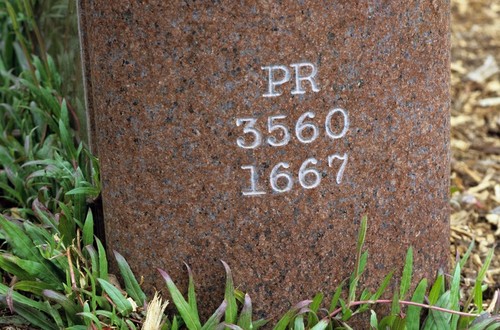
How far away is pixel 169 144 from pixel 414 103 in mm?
650

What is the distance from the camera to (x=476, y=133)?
4648mm

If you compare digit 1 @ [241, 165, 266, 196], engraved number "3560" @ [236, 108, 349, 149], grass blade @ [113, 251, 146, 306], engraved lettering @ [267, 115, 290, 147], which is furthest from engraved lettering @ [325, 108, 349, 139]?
grass blade @ [113, 251, 146, 306]

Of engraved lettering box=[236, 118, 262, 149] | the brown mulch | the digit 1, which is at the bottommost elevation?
the brown mulch

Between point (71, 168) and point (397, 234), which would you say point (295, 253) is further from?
point (71, 168)

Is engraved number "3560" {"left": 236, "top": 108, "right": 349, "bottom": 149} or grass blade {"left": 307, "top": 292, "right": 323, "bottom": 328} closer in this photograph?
engraved number "3560" {"left": 236, "top": 108, "right": 349, "bottom": 149}

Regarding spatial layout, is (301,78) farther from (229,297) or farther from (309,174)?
(229,297)

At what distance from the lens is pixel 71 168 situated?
121 inches

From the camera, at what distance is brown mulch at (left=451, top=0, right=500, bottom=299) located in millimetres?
3508

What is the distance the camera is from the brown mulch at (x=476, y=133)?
351cm

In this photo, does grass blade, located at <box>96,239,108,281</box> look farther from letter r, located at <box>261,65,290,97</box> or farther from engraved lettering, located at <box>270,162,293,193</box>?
letter r, located at <box>261,65,290,97</box>

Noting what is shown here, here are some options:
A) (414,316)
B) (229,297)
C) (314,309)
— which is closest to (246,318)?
(229,297)

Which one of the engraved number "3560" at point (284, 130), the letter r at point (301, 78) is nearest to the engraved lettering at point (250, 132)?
the engraved number "3560" at point (284, 130)

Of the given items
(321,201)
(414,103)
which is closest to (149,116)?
(321,201)

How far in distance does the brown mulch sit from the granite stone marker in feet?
1.72
